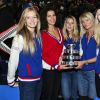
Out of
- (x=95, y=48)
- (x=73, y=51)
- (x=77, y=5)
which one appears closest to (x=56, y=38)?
(x=73, y=51)

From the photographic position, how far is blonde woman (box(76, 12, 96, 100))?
13.8ft

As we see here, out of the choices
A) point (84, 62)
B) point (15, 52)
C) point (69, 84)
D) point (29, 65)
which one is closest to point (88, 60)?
point (84, 62)

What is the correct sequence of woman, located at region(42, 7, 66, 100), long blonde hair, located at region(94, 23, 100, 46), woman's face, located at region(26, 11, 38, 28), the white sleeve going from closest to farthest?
the white sleeve, woman's face, located at region(26, 11, 38, 28), long blonde hair, located at region(94, 23, 100, 46), woman, located at region(42, 7, 66, 100)

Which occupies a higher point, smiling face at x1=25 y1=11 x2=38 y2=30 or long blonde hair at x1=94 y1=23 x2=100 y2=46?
smiling face at x1=25 y1=11 x2=38 y2=30

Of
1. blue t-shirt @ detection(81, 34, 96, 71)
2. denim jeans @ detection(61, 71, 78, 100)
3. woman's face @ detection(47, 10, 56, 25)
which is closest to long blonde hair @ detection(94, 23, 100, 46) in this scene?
blue t-shirt @ detection(81, 34, 96, 71)

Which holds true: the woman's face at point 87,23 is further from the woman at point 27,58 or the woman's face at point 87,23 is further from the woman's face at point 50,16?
the woman at point 27,58

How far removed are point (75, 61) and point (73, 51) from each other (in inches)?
5.1

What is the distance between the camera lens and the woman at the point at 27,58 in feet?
10.9

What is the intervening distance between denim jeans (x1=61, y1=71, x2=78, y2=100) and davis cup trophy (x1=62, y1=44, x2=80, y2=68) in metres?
0.33

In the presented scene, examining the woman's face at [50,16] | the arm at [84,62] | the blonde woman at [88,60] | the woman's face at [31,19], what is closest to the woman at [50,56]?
the woman's face at [50,16]

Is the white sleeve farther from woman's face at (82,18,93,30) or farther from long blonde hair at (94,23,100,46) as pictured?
woman's face at (82,18,93,30)

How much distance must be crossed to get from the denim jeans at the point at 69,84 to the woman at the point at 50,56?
28 cm

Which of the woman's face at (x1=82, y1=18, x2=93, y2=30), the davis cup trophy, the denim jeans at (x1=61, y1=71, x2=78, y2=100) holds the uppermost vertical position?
the woman's face at (x1=82, y1=18, x2=93, y2=30)

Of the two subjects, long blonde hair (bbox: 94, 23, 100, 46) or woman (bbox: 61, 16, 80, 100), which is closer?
long blonde hair (bbox: 94, 23, 100, 46)
